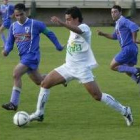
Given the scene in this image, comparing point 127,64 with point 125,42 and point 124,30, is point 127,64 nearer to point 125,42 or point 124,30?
point 125,42

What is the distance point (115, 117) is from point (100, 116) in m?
0.25

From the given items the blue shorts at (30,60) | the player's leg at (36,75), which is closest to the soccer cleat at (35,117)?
the blue shorts at (30,60)

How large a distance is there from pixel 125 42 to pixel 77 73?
3.30 m

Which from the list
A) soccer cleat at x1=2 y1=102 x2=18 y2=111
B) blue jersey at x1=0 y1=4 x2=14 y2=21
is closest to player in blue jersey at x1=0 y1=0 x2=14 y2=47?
blue jersey at x1=0 y1=4 x2=14 y2=21

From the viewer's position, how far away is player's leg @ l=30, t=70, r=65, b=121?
984cm

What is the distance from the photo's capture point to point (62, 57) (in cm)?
2031

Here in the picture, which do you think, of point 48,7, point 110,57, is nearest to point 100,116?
point 110,57

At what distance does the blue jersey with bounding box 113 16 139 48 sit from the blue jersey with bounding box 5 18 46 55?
6.80 feet

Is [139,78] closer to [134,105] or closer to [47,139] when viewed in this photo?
[134,105]

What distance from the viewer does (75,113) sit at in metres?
11.0

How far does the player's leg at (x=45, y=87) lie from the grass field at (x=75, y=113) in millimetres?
155

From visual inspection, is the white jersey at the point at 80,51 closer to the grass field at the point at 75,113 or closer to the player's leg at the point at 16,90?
the grass field at the point at 75,113

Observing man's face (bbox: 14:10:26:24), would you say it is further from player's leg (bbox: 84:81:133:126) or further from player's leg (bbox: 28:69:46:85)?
player's leg (bbox: 84:81:133:126)

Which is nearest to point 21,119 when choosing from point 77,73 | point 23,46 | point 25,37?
point 77,73
